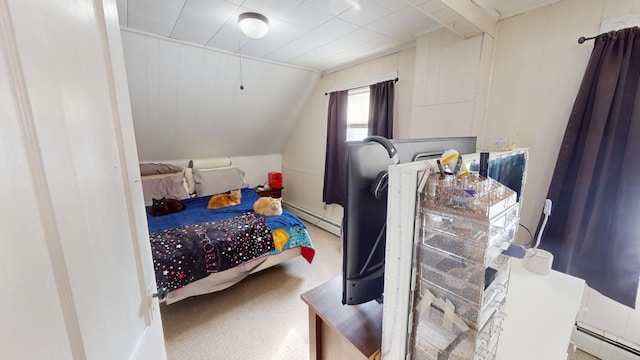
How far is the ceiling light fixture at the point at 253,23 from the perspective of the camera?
179 centimetres

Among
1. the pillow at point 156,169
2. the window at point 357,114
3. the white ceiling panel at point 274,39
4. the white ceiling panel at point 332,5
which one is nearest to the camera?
the white ceiling panel at point 332,5

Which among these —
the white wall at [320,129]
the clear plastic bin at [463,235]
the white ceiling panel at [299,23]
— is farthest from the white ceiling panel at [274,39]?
the clear plastic bin at [463,235]

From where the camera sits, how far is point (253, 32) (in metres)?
1.84

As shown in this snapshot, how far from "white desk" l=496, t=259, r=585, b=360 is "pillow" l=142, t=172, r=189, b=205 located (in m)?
3.38

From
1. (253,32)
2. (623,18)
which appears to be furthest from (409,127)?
(253,32)

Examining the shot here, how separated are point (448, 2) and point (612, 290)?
1.97 metres

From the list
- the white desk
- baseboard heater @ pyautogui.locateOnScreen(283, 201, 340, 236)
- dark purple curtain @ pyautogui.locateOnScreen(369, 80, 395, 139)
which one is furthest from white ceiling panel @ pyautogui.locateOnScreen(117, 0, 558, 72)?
baseboard heater @ pyautogui.locateOnScreen(283, 201, 340, 236)

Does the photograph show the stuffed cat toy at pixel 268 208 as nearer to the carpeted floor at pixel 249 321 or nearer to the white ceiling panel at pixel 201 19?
the carpeted floor at pixel 249 321

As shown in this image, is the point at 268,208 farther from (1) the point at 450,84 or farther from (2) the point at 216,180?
(1) the point at 450,84

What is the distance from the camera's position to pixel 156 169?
127 inches

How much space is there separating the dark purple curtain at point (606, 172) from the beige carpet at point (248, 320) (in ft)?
6.30

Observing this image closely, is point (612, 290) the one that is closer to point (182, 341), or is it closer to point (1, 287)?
point (1, 287)

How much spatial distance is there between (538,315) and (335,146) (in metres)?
2.54

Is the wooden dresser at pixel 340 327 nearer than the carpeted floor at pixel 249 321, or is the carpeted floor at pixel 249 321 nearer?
the wooden dresser at pixel 340 327
